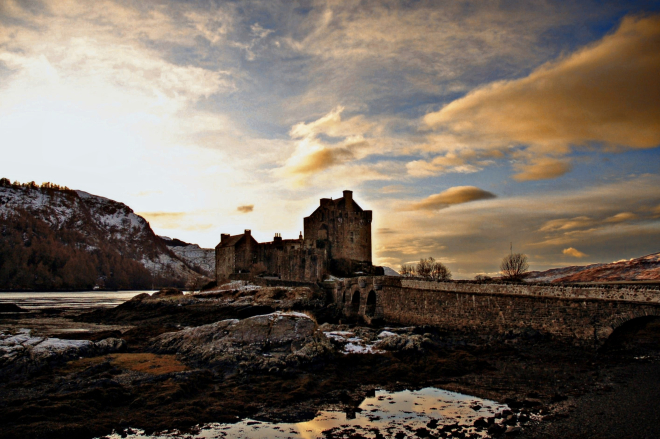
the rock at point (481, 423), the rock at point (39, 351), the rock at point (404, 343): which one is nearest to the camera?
the rock at point (481, 423)

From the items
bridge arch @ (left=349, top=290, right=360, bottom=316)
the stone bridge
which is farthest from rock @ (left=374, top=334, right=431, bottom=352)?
bridge arch @ (left=349, top=290, right=360, bottom=316)

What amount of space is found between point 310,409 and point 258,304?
120 feet

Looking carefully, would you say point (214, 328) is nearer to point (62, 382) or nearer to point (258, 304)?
point (62, 382)

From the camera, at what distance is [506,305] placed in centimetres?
2362

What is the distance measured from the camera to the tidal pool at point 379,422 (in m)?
10.6

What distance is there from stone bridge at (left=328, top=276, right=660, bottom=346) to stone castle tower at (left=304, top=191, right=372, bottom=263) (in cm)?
2300

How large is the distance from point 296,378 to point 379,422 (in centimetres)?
541

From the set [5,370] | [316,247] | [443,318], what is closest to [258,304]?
[316,247]

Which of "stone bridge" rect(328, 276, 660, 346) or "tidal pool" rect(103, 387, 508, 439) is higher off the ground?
"stone bridge" rect(328, 276, 660, 346)

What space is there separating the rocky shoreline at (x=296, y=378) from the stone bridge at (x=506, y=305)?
0.94 m

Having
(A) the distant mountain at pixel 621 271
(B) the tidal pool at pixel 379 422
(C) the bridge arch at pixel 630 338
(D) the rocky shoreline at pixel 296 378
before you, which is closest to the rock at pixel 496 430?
(D) the rocky shoreline at pixel 296 378

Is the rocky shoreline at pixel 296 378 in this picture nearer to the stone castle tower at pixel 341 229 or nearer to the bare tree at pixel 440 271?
the stone castle tower at pixel 341 229

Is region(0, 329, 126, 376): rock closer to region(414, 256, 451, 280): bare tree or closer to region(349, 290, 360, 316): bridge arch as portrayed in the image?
region(349, 290, 360, 316): bridge arch

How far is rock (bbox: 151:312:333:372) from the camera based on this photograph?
18016 mm
